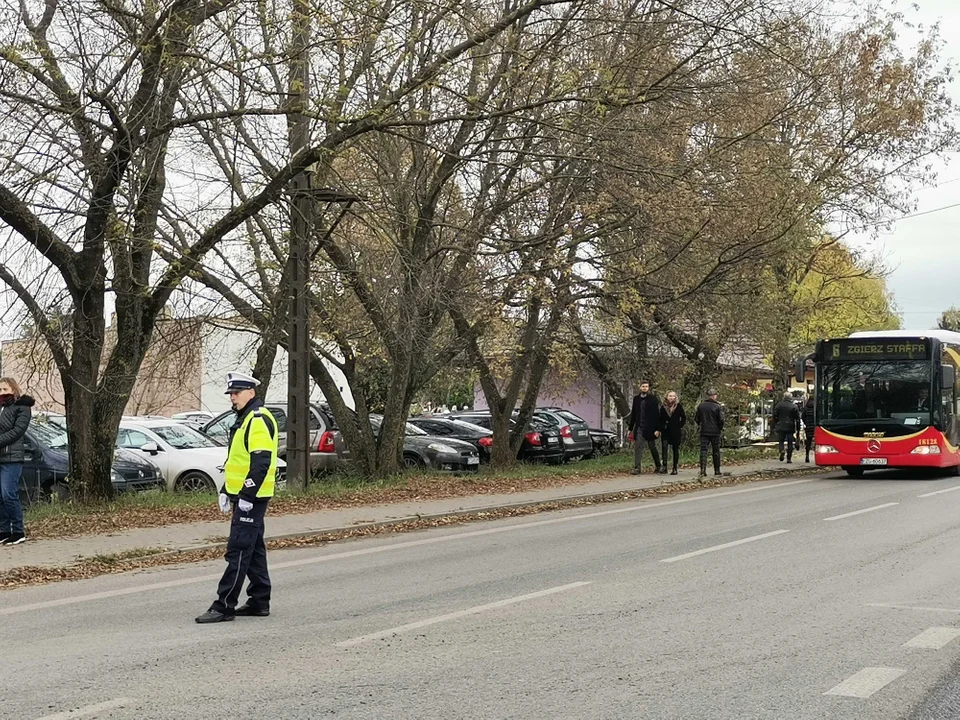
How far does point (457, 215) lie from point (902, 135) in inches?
644

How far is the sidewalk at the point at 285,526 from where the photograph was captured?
11742mm

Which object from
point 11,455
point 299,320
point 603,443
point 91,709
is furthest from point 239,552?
point 603,443

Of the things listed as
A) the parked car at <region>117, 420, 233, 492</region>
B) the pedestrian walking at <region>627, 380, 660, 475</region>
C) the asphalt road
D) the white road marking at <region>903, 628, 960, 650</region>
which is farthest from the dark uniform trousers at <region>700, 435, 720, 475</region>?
the white road marking at <region>903, 628, 960, 650</region>

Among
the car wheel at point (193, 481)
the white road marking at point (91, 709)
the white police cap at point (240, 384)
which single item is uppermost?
the white police cap at point (240, 384)

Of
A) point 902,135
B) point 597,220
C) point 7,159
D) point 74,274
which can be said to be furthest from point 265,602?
point 902,135

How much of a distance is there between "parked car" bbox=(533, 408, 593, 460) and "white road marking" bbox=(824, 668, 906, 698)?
79.6ft

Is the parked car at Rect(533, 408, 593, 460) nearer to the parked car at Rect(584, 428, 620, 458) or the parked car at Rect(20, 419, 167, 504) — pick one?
the parked car at Rect(584, 428, 620, 458)

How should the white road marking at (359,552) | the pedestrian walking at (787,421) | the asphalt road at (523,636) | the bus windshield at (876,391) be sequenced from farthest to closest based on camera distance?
the pedestrian walking at (787,421)
the bus windshield at (876,391)
the white road marking at (359,552)
the asphalt road at (523,636)

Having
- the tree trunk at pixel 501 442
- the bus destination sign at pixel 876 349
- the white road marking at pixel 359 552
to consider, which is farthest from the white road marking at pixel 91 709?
the bus destination sign at pixel 876 349

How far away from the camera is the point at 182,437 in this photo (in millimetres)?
21094

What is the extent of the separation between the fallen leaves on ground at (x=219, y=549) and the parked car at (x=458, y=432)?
29.8ft

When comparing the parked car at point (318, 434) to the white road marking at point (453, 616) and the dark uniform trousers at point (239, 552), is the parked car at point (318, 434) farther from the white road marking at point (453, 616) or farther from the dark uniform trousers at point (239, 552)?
the dark uniform trousers at point (239, 552)

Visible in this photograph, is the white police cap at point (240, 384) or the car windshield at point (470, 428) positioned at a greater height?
the white police cap at point (240, 384)

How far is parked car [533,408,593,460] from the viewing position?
31.0 meters
